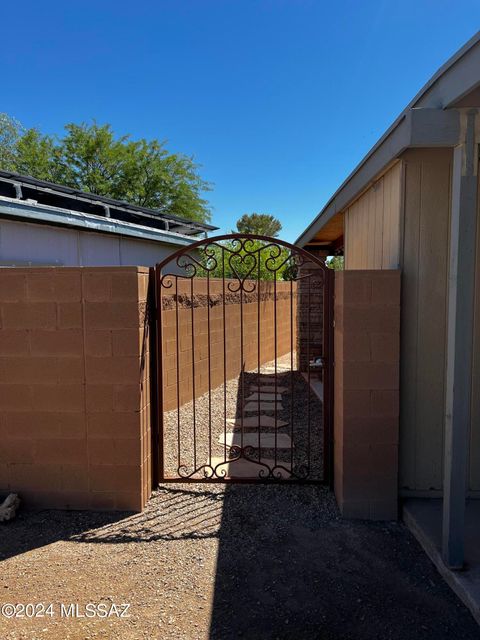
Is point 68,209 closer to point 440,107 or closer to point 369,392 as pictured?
point 369,392

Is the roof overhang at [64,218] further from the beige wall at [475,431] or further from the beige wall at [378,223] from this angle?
the beige wall at [475,431]

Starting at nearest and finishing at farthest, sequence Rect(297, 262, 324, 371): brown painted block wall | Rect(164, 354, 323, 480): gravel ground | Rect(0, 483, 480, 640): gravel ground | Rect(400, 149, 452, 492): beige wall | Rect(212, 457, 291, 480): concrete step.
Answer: Rect(0, 483, 480, 640): gravel ground → Rect(400, 149, 452, 492): beige wall → Rect(212, 457, 291, 480): concrete step → Rect(164, 354, 323, 480): gravel ground → Rect(297, 262, 324, 371): brown painted block wall

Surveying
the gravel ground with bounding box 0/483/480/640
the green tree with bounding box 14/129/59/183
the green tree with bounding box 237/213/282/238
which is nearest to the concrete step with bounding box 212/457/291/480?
the gravel ground with bounding box 0/483/480/640

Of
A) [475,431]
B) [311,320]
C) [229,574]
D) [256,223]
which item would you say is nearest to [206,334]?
[311,320]

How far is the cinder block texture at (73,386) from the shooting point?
300cm

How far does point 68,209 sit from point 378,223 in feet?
17.3

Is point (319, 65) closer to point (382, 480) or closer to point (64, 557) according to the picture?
point (382, 480)

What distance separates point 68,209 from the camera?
6.88 metres

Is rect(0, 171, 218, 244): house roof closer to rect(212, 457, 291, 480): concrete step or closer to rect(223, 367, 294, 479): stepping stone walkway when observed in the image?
rect(223, 367, 294, 479): stepping stone walkway

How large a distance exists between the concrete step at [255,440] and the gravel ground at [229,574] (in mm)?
1194

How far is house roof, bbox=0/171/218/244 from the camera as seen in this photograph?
5424 millimetres

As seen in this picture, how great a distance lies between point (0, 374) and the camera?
3064mm

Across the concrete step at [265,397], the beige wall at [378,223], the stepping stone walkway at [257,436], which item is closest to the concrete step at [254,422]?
the stepping stone walkway at [257,436]

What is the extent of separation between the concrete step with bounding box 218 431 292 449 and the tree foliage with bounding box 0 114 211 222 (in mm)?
15982
